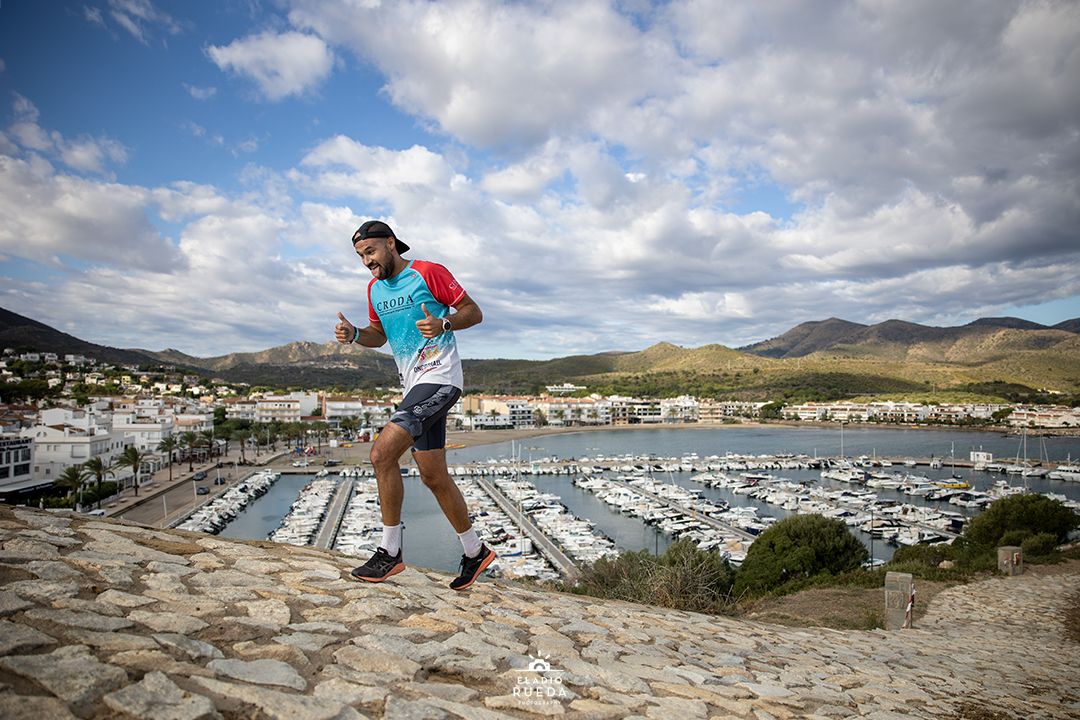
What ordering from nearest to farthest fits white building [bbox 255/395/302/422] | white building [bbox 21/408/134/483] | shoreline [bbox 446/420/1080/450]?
white building [bbox 21/408/134/483] → shoreline [bbox 446/420/1080/450] → white building [bbox 255/395/302/422]

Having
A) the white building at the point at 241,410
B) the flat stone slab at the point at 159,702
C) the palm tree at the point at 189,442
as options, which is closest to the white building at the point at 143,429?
the palm tree at the point at 189,442

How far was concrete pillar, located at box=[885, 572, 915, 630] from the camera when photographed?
7883 mm

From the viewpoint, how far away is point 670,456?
2790 inches

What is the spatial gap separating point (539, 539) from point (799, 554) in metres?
16.9

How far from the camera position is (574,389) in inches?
5379

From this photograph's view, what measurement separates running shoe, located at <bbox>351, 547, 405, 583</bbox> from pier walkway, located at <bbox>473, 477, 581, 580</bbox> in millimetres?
15434

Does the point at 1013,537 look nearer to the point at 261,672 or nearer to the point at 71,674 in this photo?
the point at 261,672

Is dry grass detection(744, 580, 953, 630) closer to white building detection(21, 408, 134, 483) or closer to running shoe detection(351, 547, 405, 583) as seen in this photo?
running shoe detection(351, 547, 405, 583)

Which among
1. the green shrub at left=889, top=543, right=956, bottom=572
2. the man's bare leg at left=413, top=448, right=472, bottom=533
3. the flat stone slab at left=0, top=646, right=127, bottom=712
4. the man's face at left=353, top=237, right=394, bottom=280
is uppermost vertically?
the man's face at left=353, top=237, right=394, bottom=280

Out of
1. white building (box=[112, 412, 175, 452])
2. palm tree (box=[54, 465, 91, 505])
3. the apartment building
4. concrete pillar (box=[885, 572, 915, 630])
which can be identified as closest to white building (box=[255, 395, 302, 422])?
white building (box=[112, 412, 175, 452])

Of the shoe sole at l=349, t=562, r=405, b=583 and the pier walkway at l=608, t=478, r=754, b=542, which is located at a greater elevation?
the shoe sole at l=349, t=562, r=405, b=583

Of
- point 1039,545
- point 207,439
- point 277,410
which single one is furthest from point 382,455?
point 277,410

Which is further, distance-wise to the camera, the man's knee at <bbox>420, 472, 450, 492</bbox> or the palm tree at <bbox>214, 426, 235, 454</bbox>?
the palm tree at <bbox>214, 426, 235, 454</bbox>

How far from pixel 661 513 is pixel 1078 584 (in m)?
28.5
